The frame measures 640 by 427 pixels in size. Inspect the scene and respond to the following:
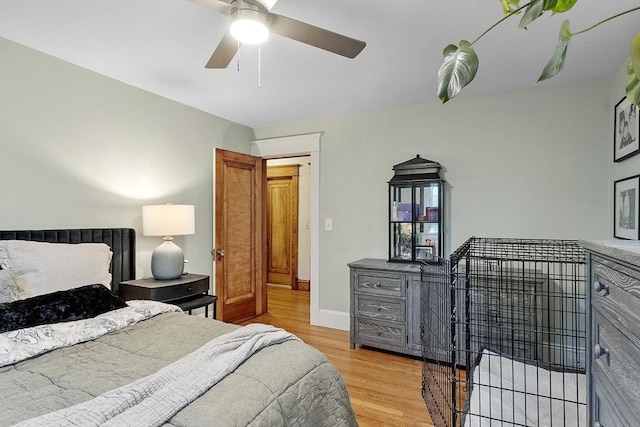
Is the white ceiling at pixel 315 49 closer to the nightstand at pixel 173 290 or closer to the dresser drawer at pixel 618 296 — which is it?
the dresser drawer at pixel 618 296

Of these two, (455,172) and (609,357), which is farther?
(455,172)

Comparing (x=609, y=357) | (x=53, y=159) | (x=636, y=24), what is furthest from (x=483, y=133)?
(x=53, y=159)

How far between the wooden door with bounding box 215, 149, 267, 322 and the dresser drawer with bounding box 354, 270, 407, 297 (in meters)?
1.52

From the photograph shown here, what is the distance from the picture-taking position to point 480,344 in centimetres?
274

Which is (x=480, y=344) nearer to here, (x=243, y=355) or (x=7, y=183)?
(x=243, y=355)

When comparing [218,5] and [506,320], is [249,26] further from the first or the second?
[506,320]

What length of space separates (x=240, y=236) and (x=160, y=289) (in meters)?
1.48

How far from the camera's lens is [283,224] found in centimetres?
610

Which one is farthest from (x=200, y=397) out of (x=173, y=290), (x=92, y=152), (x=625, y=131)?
(x=625, y=131)

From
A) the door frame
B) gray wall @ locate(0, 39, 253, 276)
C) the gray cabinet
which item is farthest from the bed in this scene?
the door frame

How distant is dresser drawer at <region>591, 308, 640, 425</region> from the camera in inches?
30.4

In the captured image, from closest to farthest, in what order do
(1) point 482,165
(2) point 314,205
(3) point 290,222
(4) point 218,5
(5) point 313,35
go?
(4) point 218,5 < (5) point 313,35 < (1) point 482,165 < (2) point 314,205 < (3) point 290,222

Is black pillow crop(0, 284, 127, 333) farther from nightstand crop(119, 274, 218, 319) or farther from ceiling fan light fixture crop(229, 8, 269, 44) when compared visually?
ceiling fan light fixture crop(229, 8, 269, 44)

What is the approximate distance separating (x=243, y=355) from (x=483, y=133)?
2.94 m
